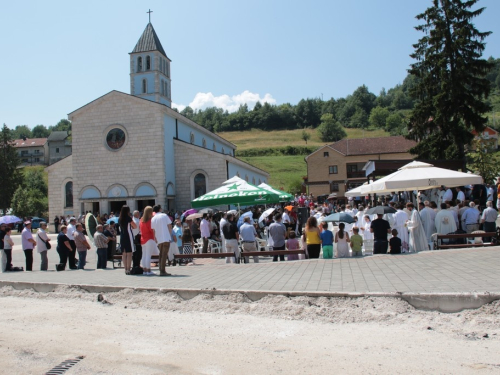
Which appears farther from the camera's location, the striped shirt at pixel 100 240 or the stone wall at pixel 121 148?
the stone wall at pixel 121 148

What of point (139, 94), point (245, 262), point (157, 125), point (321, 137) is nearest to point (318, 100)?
point (321, 137)

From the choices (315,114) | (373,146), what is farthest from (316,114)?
(373,146)

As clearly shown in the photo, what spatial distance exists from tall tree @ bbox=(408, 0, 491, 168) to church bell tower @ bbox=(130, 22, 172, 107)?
104 ft

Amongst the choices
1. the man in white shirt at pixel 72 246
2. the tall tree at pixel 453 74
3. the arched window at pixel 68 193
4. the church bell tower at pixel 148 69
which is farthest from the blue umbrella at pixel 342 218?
the church bell tower at pixel 148 69

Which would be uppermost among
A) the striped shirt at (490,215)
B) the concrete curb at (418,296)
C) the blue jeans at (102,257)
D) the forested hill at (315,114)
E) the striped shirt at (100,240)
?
the forested hill at (315,114)

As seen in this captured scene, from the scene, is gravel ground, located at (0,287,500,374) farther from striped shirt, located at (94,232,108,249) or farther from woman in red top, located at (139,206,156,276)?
striped shirt, located at (94,232,108,249)

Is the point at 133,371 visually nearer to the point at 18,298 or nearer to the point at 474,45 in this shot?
the point at 18,298

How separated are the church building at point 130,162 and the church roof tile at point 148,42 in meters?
15.9

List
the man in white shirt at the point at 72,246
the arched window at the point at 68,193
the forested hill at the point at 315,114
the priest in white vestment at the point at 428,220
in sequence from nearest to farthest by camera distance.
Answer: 1. the priest in white vestment at the point at 428,220
2. the man in white shirt at the point at 72,246
3. the arched window at the point at 68,193
4. the forested hill at the point at 315,114

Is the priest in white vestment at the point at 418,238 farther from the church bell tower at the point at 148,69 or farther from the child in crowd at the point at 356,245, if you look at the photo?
the church bell tower at the point at 148,69

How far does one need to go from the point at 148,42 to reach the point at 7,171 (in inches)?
1216

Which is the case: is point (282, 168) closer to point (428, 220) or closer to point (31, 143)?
point (31, 143)

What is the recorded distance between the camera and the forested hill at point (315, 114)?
475ft

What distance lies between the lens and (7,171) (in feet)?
216
